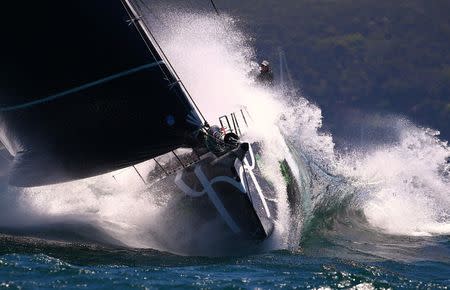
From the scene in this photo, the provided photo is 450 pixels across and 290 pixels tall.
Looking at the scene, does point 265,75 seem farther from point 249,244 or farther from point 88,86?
point 88,86

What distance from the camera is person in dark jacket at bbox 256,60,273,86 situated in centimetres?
1350

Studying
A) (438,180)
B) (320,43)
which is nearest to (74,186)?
(438,180)

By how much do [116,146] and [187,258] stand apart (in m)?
1.57

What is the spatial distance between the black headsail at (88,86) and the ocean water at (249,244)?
92cm

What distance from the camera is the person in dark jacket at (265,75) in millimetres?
13500

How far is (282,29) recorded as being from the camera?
2574 inches

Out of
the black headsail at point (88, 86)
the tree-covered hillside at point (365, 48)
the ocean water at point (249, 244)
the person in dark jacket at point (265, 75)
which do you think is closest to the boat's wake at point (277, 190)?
the ocean water at point (249, 244)

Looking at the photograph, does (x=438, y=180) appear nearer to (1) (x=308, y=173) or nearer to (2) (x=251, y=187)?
(1) (x=308, y=173)

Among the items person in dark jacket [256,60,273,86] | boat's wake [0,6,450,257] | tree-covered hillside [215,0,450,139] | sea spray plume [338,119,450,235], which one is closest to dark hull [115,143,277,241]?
boat's wake [0,6,450,257]

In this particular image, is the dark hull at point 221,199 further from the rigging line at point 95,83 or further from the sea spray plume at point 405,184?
the sea spray plume at point 405,184

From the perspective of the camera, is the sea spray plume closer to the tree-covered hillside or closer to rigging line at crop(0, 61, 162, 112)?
rigging line at crop(0, 61, 162, 112)

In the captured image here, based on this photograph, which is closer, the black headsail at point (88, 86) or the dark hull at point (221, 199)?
the black headsail at point (88, 86)

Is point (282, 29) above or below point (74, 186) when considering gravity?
above

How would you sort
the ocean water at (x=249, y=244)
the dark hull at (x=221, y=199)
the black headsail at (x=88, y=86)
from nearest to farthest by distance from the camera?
the ocean water at (x=249, y=244) → the black headsail at (x=88, y=86) → the dark hull at (x=221, y=199)
